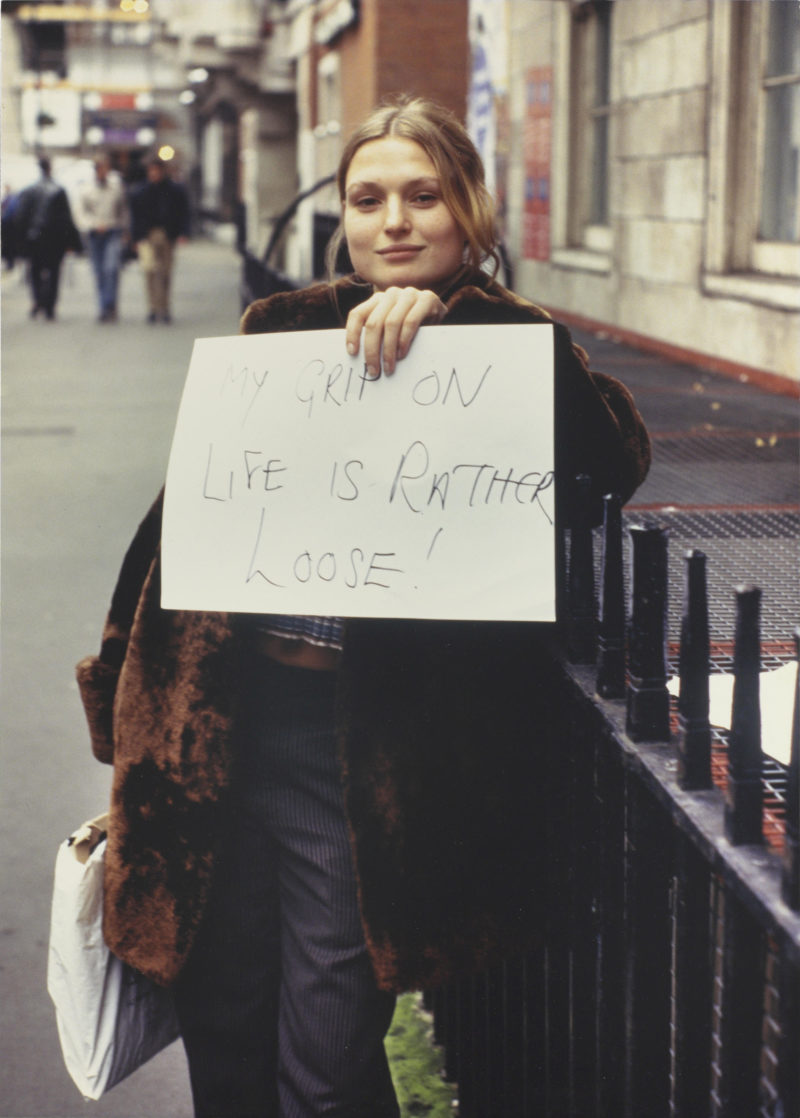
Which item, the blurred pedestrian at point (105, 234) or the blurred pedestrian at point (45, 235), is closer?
the blurred pedestrian at point (105, 234)

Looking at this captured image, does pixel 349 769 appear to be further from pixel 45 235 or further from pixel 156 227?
pixel 45 235

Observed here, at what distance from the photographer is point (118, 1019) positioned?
2373 mm

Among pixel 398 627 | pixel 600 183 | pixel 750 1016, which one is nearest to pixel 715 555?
pixel 398 627

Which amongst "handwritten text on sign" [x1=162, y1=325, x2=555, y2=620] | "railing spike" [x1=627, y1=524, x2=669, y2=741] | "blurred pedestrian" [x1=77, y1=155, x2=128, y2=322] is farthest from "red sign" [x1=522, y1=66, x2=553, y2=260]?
"railing spike" [x1=627, y1=524, x2=669, y2=741]

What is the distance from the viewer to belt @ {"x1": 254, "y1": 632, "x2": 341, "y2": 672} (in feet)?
6.82

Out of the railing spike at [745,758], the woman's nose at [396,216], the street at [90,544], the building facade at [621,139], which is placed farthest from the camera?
the building facade at [621,139]

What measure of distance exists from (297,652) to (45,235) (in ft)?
60.0

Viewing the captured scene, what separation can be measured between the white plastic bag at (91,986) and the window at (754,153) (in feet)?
23.1

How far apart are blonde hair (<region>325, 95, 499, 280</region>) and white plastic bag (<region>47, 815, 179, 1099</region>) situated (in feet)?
3.57

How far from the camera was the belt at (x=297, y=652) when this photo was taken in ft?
6.82

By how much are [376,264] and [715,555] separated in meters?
1.67

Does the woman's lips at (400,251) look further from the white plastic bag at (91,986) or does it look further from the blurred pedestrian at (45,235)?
the blurred pedestrian at (45,235)

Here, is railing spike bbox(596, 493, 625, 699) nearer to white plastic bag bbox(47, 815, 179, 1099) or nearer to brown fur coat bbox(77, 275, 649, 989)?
brown fur coat bbox(77, 275, 649, 989)

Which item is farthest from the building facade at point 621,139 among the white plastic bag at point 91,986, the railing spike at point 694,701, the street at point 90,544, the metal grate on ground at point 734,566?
→ the railing spike at point 694,701
